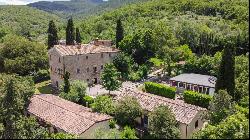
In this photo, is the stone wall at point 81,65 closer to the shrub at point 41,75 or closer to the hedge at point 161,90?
the shrub at point 41,75

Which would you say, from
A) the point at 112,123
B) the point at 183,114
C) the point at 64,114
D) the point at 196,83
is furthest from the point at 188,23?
the point at 64,114

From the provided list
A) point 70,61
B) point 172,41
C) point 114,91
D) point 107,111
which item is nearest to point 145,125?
point 107,111

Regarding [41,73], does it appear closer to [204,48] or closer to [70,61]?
[70,61]

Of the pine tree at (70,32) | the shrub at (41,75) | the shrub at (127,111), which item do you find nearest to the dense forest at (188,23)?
the pine tree at (70,32)

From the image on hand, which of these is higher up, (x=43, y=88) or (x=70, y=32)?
(x=70, y=32)

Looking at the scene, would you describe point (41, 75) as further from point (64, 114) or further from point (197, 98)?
point (197, 98)

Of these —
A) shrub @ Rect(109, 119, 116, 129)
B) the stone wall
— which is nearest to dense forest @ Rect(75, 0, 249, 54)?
the stone wall
